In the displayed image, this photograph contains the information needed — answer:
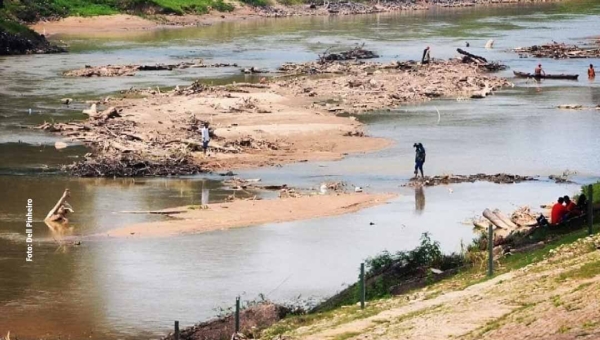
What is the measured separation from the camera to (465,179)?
3812cm

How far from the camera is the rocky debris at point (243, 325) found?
20.2 metres

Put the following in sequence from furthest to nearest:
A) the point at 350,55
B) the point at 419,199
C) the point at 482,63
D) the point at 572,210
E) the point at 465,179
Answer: the point at 350,55 < the point at 482,63 < the point at 465,179 < the point at 419,199 < the point at 572,210

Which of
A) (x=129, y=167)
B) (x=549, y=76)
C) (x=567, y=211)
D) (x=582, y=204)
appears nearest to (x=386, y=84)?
(x=549, y=76)

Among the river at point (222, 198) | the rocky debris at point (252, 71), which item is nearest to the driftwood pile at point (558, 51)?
the river at point (222, 198)

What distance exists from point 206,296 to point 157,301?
1.03m

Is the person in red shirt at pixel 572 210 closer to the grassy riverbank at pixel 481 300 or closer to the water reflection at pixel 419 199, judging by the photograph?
the grassy riverbank at pixel 481 300

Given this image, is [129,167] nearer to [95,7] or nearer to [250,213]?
[250,213]

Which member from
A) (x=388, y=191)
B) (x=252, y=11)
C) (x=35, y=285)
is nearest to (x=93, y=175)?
(x=388, y=191)

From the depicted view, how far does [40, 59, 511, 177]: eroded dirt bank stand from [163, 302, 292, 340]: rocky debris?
19062 millimetres

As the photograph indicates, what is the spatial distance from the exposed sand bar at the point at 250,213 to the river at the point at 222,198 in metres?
0.67

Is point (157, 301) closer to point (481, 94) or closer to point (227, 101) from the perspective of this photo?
point (227, 101)

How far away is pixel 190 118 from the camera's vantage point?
165ft

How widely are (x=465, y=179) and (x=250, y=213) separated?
8065 mm

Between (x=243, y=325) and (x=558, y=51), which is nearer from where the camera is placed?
(x=243, y=325)
